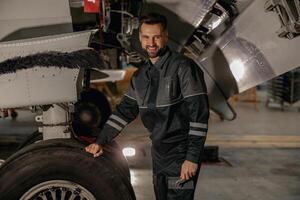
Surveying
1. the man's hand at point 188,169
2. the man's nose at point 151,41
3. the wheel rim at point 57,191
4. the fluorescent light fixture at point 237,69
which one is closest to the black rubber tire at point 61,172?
the wheel rim at point 57,191

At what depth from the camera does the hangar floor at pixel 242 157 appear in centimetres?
466

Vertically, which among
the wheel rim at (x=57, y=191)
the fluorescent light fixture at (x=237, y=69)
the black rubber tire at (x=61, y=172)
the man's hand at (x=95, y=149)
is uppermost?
the fluorescent light fixture at (x=237, y=69)

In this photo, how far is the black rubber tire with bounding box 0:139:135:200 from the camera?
2.62 metres

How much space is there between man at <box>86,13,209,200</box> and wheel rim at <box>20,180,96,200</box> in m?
0.25

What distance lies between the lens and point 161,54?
267 cm

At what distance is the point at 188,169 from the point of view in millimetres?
2561

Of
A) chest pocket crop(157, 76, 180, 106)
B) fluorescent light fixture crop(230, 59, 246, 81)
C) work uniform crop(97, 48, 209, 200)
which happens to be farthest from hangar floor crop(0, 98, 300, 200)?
chest pocket crop(157, 76, 180, 106)

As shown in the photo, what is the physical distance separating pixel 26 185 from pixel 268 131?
21.2 ft

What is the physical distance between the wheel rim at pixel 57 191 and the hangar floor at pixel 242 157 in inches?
70.4

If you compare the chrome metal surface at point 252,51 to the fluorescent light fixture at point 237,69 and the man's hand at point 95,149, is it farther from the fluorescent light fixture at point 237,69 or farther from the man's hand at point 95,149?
the man's hand at point 95,149

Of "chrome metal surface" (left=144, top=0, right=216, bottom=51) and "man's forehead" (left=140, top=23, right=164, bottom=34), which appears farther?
"chrome metal surface" (left=144, top=0, right=216, bottom=51)

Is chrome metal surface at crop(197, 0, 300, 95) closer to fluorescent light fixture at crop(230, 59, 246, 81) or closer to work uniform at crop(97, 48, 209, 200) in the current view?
fluorescent light fixture at crop(230, 59, 246, 81)

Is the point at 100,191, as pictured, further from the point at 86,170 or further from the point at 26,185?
the point at 26,185

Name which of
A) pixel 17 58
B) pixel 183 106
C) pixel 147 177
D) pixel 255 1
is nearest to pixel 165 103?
pixel 183 106
